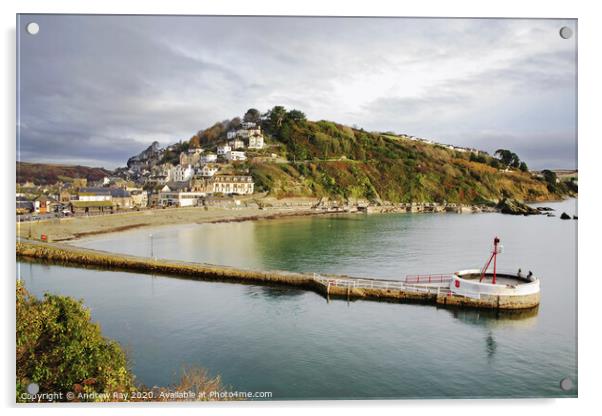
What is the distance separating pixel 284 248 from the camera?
16016mm

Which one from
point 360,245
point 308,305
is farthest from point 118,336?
point 360,245

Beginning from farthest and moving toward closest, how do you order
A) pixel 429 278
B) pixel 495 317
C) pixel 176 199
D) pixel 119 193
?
pixel 176 199, pixel 119 193, pixel 429 278, pixel 495 317

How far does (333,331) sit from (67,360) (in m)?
4.51

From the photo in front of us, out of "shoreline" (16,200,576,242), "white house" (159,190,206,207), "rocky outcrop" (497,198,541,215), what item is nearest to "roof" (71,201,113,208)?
"shoreline" (16,200,576,242)

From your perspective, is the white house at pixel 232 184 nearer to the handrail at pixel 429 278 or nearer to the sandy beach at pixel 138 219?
the sandy beach at pixel 138 219

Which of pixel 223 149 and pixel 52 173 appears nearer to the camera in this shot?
pixel 52 173

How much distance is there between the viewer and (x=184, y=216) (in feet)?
73.2

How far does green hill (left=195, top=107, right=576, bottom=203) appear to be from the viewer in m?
18.3

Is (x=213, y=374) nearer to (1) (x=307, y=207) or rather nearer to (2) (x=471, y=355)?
(2) (x=471, y=355)

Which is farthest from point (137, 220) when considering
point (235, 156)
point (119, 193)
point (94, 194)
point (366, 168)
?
point (235, 156)

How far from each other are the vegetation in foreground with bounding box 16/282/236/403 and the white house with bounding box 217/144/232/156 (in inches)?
1295

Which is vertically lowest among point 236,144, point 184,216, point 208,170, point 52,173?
point 184,216

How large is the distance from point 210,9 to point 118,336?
19.6 ft

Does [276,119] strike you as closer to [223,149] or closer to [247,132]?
[247,132]
